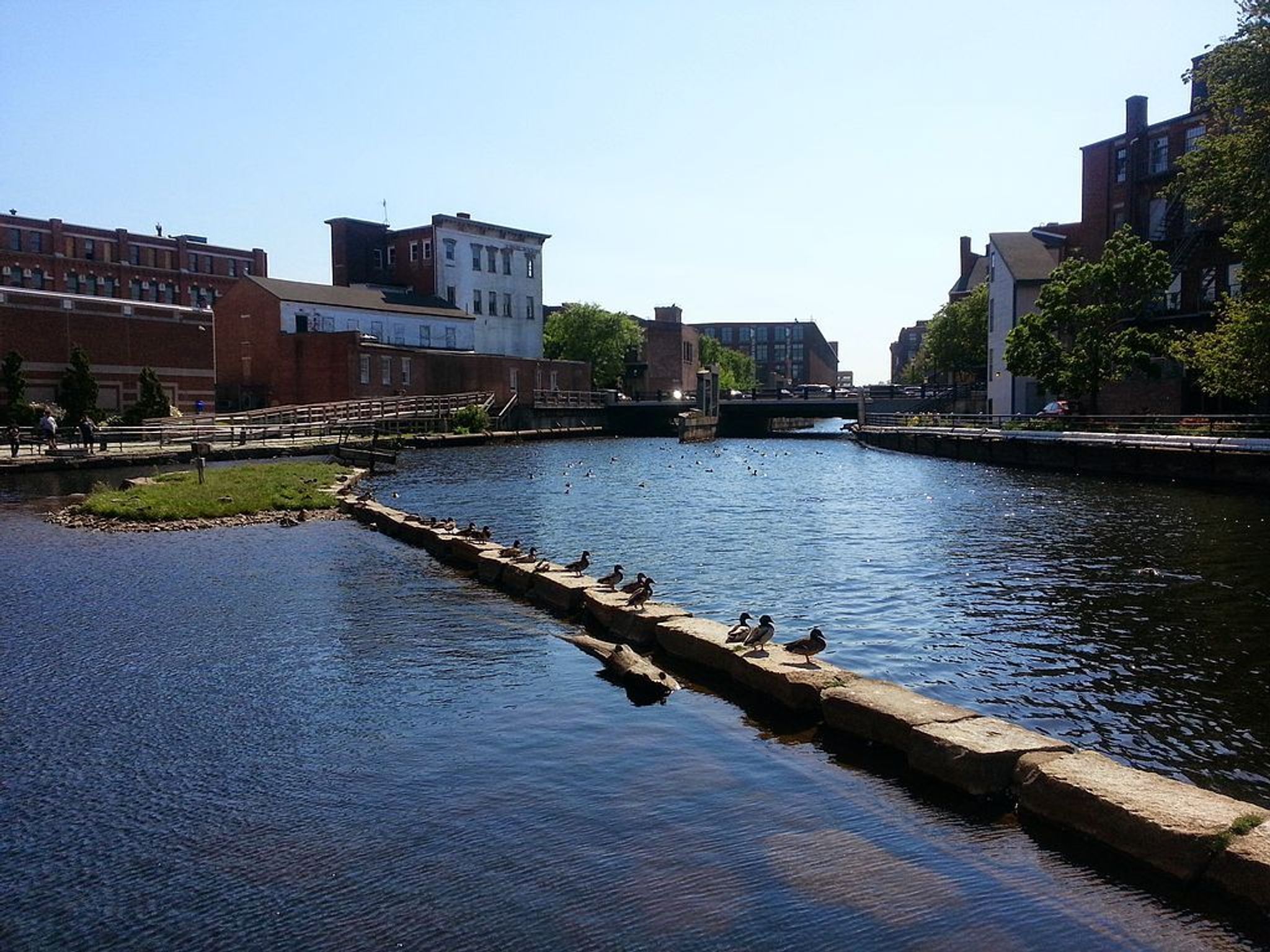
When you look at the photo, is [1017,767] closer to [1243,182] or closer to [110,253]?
[1243,182]

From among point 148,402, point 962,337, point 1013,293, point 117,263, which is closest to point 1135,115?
point 1013,293

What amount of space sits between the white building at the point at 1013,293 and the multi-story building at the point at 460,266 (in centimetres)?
4583

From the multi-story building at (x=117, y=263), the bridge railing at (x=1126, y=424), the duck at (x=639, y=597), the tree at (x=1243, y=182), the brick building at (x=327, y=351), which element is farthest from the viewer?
the multi-story building at (x=117, y=263)

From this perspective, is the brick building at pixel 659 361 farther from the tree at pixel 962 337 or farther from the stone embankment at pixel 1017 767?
the stone embankment at pixel 1017 767

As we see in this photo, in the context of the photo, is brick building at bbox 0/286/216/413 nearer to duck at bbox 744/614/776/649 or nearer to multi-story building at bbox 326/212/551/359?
multi-story building at bbox 326/212/551/359

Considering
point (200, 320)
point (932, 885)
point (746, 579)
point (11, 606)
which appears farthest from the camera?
point (200, 320)

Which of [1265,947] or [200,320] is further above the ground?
[200,320]

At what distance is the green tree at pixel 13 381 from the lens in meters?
55.5

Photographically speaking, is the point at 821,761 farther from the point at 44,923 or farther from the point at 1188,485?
the point at 1188,485

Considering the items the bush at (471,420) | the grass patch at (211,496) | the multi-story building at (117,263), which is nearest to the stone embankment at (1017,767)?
the grass patch at (211,496)

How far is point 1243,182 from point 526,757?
37.5 m

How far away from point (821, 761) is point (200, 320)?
221ft

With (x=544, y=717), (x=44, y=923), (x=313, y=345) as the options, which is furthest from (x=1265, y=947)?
(x=313, y=345)

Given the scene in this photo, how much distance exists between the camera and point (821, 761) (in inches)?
410
